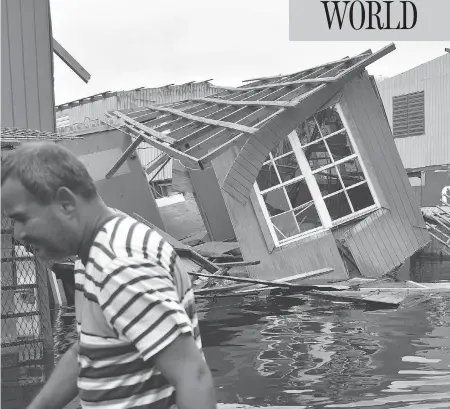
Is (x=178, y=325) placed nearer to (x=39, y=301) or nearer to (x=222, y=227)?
(x=39, y=301)

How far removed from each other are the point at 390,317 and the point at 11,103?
6963 mm

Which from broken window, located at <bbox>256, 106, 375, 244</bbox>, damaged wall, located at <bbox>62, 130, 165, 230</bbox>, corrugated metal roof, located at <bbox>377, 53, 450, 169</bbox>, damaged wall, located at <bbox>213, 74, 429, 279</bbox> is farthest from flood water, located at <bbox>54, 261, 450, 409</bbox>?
corrugated metal roof, located at <bbox>377, 53, 450, 169</bbox>

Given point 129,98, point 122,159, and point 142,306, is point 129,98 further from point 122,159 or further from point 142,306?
point 142,306

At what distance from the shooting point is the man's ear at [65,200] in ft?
6.27

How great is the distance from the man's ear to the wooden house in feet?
42.3

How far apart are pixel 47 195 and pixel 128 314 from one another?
1.24ft

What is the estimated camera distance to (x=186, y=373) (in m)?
1.81

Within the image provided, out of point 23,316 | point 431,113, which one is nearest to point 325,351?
point 23,316

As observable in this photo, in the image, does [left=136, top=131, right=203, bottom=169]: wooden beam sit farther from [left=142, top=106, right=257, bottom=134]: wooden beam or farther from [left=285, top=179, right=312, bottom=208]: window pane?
[left=285, top=179, right=312, bottom=208]: window pane

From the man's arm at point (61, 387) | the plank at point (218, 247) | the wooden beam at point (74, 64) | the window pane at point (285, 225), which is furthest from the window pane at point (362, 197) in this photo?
the man's arm at point (61, 387)

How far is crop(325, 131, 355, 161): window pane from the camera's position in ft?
56.0

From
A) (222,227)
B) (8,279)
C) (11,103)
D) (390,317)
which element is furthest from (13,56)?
(222,227)

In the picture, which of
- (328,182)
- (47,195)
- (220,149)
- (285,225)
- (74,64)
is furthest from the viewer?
(328,182)

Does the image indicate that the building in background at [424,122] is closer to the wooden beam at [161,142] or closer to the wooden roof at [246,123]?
the wooden roof at [246,123]
